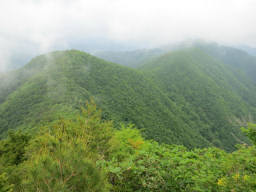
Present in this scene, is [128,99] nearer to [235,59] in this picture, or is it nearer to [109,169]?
[109,169]

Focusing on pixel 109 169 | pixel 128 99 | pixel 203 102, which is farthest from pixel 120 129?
pixel 203 102

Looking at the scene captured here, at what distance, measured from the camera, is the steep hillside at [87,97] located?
1366 inches

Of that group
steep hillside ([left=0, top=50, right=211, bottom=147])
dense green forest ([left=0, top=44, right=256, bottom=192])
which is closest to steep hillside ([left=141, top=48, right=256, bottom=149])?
dense green forest ([left=0, top=44, right=256, bottom=192])

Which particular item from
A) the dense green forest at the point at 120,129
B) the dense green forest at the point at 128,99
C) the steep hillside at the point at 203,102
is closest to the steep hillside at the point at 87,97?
the dense green forest at the point at 128,99

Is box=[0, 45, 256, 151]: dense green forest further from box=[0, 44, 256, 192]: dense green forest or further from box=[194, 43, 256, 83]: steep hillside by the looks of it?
box=[194, 43, 256, 83]: steep hillside

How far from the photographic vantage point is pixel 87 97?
40625mm

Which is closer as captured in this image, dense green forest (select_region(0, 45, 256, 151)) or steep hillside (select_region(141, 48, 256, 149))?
dense green forest (select_region(0, 45, 256, 151))

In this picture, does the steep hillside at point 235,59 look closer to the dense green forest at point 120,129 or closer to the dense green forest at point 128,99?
the dense green forest at point 120,129

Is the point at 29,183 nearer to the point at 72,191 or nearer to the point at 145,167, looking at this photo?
the point at 72,191

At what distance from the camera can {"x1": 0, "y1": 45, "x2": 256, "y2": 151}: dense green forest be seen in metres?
36.1

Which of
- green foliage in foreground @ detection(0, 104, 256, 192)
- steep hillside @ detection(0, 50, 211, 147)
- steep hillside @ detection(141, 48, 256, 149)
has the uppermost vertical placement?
green foliage in foreground @ detection(0, 104, 256, 192)

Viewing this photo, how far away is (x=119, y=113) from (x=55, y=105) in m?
15.6

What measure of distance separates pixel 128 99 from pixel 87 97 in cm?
1364

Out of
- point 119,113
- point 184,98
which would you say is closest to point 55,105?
point 119,113
